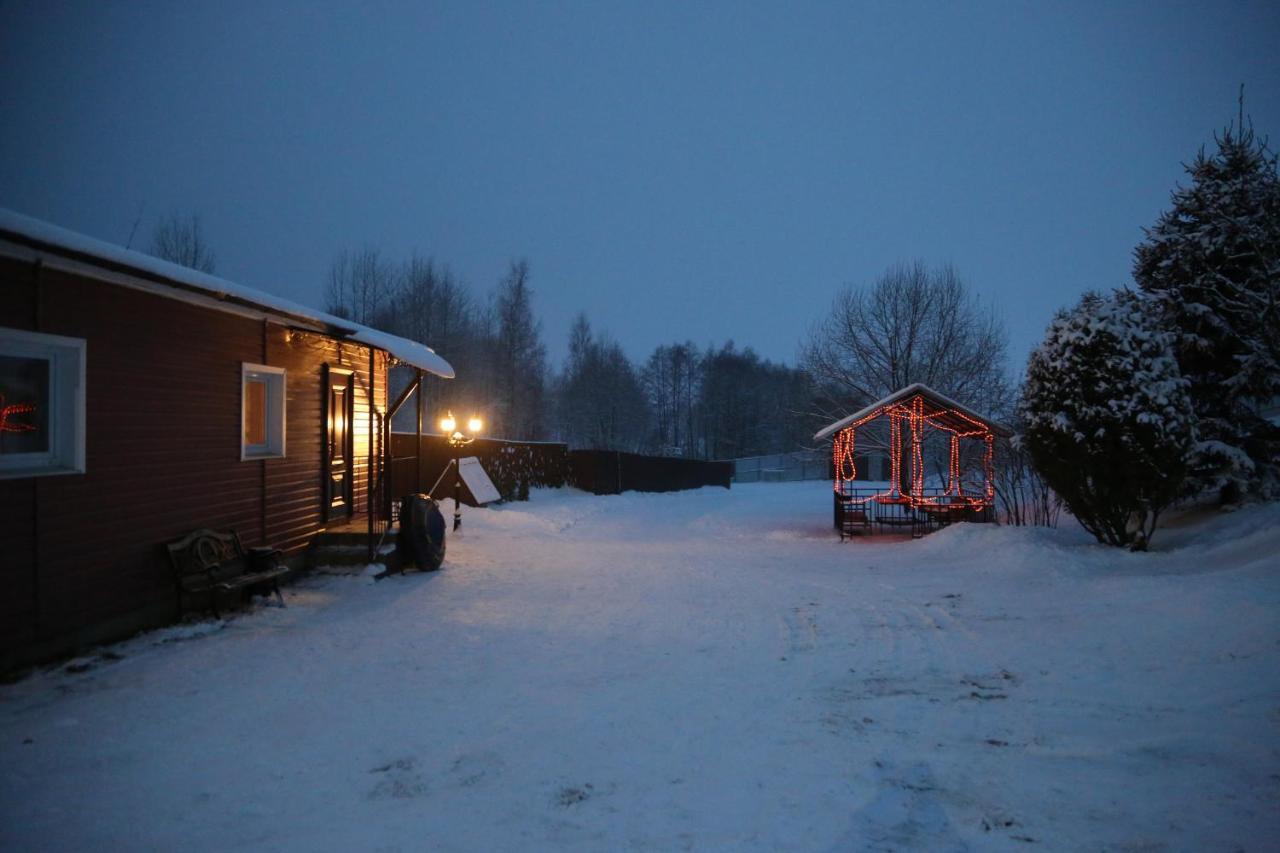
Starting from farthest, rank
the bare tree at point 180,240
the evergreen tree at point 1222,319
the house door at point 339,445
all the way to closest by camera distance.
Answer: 1. the bare tree at point 180,240
2. the evergreen tree at point 1222,319
3. the house door at point 339,445

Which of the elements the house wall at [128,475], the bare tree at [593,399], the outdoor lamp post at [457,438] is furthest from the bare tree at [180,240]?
the bare tree at [593,399]

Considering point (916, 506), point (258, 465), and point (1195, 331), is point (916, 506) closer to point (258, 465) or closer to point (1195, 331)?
point (1195, 331)

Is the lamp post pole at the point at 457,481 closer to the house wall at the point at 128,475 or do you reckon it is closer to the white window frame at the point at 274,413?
the house wall at the point at 128,475

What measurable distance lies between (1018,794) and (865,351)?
89.2 ft

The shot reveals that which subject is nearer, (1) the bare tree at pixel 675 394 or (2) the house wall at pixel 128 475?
(2) the house wall at pixel 128 475

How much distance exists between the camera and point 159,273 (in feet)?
20.1

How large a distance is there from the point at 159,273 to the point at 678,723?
5.60 metres

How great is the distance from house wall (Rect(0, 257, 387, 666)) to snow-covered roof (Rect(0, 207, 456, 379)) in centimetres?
22

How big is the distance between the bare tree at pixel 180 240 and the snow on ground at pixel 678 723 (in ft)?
86.1

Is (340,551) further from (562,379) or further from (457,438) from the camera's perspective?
(562,379)

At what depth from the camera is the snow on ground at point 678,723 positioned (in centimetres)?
342

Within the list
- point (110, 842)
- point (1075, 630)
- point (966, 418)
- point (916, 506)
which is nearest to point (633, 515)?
point (916, 506)

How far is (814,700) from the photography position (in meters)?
5.17

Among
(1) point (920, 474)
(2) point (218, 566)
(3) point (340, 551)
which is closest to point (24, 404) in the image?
(2) point (218, 566)
